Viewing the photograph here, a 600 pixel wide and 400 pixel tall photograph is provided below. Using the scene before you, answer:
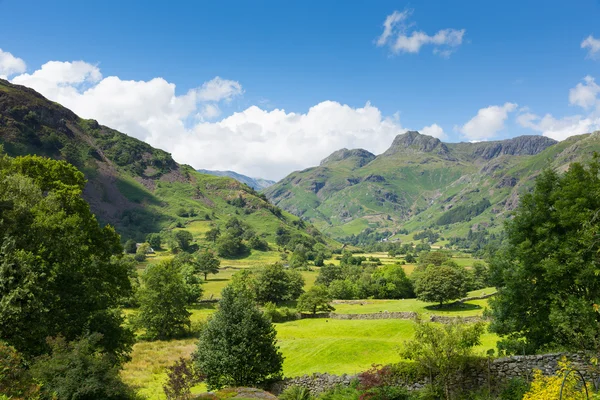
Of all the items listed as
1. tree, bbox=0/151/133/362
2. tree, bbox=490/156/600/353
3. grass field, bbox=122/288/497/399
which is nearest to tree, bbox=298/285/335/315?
grass field, bbox=122/288/497/399

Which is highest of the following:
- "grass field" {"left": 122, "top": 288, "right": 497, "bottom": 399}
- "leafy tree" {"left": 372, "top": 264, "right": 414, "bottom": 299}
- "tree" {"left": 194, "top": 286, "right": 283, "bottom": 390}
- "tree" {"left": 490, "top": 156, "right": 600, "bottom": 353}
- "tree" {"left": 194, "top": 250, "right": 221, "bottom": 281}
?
"tree" {"left": 490, "top": 156, "right": 600, "bottom": 353}

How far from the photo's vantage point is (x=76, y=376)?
17.7 metres

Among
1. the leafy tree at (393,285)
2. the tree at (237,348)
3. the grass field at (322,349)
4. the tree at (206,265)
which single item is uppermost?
the tree at (237,348)

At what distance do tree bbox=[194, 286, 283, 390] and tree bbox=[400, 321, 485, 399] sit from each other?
10729 mm

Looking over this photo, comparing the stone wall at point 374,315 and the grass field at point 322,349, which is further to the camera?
the stone wall at point 374,315

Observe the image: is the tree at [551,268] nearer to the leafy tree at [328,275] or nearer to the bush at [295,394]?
the bush at [295,394]

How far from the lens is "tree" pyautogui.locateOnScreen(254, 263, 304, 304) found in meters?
77.1

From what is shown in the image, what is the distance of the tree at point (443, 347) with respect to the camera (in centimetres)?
1812

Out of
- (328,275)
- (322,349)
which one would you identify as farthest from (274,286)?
(328,275)

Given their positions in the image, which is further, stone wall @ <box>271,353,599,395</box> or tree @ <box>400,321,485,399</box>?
tree @ <box>400,321,485,399</box>

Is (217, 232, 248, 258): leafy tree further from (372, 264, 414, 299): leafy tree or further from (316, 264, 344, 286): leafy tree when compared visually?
(372, 264, 414, 299): leafy tree

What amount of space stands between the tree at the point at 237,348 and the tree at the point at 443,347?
10729mm

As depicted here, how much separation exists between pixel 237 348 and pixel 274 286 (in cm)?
5367

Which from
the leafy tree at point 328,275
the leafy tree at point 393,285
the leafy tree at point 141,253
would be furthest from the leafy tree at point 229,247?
the leafy tree at point 393,285
